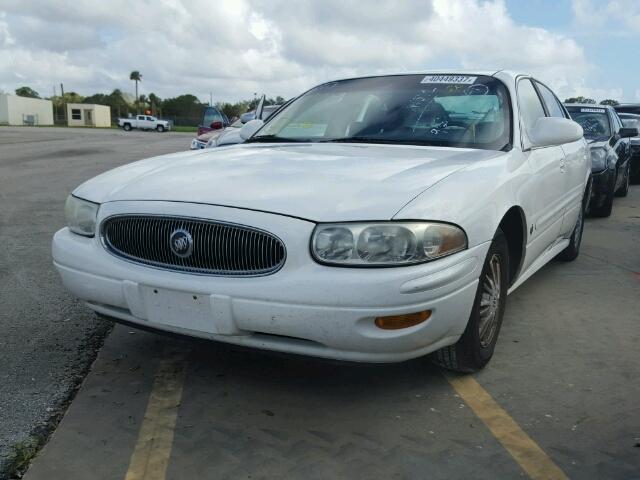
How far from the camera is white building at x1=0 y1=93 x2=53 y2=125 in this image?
75125mm

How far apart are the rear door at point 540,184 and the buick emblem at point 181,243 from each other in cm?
188

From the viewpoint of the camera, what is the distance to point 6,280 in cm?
494

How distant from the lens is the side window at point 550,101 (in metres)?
5.07

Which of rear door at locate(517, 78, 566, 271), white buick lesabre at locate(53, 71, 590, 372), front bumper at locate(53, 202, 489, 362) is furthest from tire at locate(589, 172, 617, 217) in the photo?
front bumper at locate(53, 202, 489, 362)

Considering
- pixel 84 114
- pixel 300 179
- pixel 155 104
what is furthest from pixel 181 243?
pixel 155 104

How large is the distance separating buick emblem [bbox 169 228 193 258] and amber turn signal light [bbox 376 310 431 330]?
84 cm

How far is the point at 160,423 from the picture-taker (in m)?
2.88

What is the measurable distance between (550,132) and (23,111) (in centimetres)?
8406

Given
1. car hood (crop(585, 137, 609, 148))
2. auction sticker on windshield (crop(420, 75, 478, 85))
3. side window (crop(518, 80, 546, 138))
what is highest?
auction sticker on windshield (crop(420, 75, 478, 85))

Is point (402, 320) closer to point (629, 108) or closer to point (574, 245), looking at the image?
point (574, 245)

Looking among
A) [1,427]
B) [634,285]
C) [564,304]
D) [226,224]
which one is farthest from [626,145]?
[1,427]

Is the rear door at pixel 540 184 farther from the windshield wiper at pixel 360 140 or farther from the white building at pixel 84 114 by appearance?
the white building at pixel 84 114

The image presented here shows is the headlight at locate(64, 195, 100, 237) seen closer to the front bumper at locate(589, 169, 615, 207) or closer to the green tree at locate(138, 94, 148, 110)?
the front bumper at locate(589, 169, 615, 207)

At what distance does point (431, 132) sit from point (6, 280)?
322 cm
